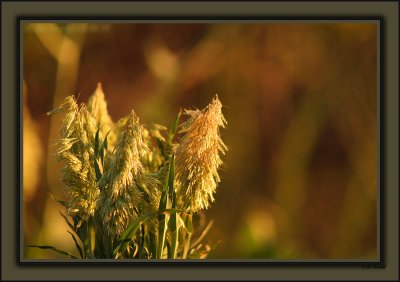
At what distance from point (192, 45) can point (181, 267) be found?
66 cm

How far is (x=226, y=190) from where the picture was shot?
5.86ft

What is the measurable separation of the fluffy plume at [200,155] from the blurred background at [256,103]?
433 millimetres

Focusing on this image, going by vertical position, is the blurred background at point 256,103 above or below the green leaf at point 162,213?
above

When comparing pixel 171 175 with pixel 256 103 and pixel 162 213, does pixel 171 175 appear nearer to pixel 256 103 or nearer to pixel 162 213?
pixel 162 213

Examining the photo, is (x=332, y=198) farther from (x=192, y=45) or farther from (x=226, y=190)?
(x=192, y=45)

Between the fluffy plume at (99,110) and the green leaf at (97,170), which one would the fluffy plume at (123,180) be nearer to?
the green leaf at (97,170)

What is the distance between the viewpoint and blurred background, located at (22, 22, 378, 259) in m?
1.74

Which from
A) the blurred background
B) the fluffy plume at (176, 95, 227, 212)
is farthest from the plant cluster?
the blurred background

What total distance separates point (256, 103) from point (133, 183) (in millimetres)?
645

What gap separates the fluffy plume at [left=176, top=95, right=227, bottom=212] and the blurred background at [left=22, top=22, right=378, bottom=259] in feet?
1.42

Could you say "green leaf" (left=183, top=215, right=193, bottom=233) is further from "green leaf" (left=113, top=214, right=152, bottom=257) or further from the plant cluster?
"green leaf" (left=113, top=214, right=152, bottom=257)

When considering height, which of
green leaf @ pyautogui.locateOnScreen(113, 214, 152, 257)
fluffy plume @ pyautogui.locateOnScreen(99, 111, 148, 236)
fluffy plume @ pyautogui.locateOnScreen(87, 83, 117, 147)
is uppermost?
fluffy plume @ pyautogui.locateOnScreen(87, 83, 117, 147)

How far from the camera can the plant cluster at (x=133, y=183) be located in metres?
1.27

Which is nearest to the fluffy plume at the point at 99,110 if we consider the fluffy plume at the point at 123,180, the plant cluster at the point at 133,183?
the plant cluster at the point at 133,183
